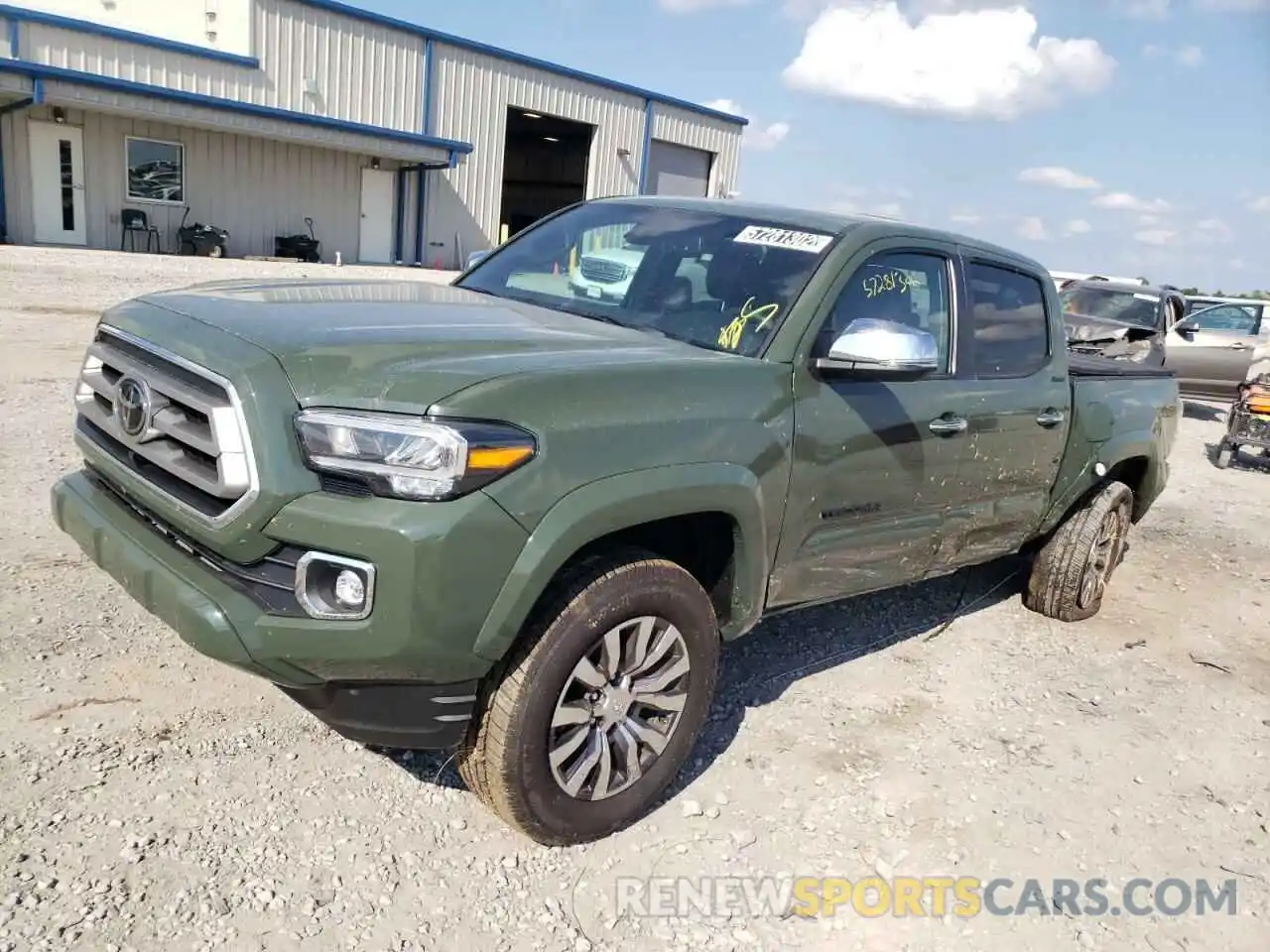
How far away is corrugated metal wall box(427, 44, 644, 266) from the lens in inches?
1053

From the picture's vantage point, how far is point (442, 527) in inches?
97.1

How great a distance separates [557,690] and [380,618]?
606 millimetres

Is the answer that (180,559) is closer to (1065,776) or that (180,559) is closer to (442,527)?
(442,527)

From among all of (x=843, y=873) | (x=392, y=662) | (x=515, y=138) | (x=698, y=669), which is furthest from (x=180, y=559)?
(x=515, y=138)

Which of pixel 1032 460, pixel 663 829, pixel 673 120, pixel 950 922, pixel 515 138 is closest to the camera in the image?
pixel 950 922

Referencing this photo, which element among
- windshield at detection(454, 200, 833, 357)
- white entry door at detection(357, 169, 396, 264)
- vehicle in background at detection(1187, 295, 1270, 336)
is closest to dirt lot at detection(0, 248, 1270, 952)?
windshield at detection(454, 200, 833, 357)

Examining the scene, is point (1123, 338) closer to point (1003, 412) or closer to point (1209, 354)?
point (1209, 354)

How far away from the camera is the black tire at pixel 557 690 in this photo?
280 cm

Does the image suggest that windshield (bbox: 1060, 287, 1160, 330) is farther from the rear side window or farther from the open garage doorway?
the open garage doorway

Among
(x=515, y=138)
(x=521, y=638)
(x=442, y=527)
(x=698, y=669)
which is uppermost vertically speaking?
(x=515, y=138)

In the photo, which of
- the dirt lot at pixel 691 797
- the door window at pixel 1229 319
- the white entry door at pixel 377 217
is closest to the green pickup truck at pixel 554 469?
the dirt lot at pixel 691 797

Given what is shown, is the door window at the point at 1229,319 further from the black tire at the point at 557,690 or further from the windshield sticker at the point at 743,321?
the black tire at the point at 557,690

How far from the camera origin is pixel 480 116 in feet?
90.6

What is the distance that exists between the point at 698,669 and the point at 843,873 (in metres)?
0.76
